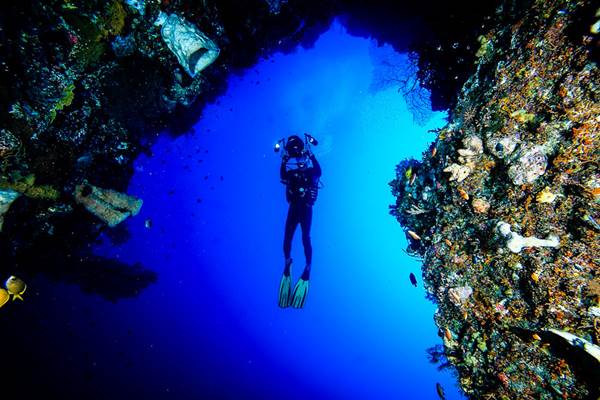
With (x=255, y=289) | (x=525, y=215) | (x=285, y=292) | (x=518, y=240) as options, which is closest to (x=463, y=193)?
(x=525, y=215)

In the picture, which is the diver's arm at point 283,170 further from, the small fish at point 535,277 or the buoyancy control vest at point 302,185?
the small fish at point 535,277

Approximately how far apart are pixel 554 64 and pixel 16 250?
9.89 m

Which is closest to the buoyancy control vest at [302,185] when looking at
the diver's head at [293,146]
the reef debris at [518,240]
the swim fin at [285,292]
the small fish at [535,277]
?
the diver's head at [293,146]

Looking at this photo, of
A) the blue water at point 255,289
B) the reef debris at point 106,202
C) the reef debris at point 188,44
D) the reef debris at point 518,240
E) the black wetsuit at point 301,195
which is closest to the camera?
the reef debris at point 518,240

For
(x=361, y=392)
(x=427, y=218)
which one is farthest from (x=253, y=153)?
(x=361, y=392)

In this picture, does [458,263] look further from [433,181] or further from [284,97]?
[284,97]

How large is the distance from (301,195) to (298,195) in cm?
11

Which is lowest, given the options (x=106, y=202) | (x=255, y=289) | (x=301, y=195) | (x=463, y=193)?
(x=463, y=193)

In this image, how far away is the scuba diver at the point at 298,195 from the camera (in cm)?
915

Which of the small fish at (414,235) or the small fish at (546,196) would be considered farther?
A: the small fish at (414,235)

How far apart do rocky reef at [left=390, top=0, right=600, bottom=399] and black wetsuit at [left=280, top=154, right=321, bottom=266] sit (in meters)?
6.06

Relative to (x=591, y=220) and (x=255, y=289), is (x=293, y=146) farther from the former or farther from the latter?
(x=255, y=289)

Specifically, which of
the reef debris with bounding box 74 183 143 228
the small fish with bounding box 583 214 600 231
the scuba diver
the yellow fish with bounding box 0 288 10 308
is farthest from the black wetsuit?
the small fish with bounding box 583 214 600 231

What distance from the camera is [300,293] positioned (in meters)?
9.30
